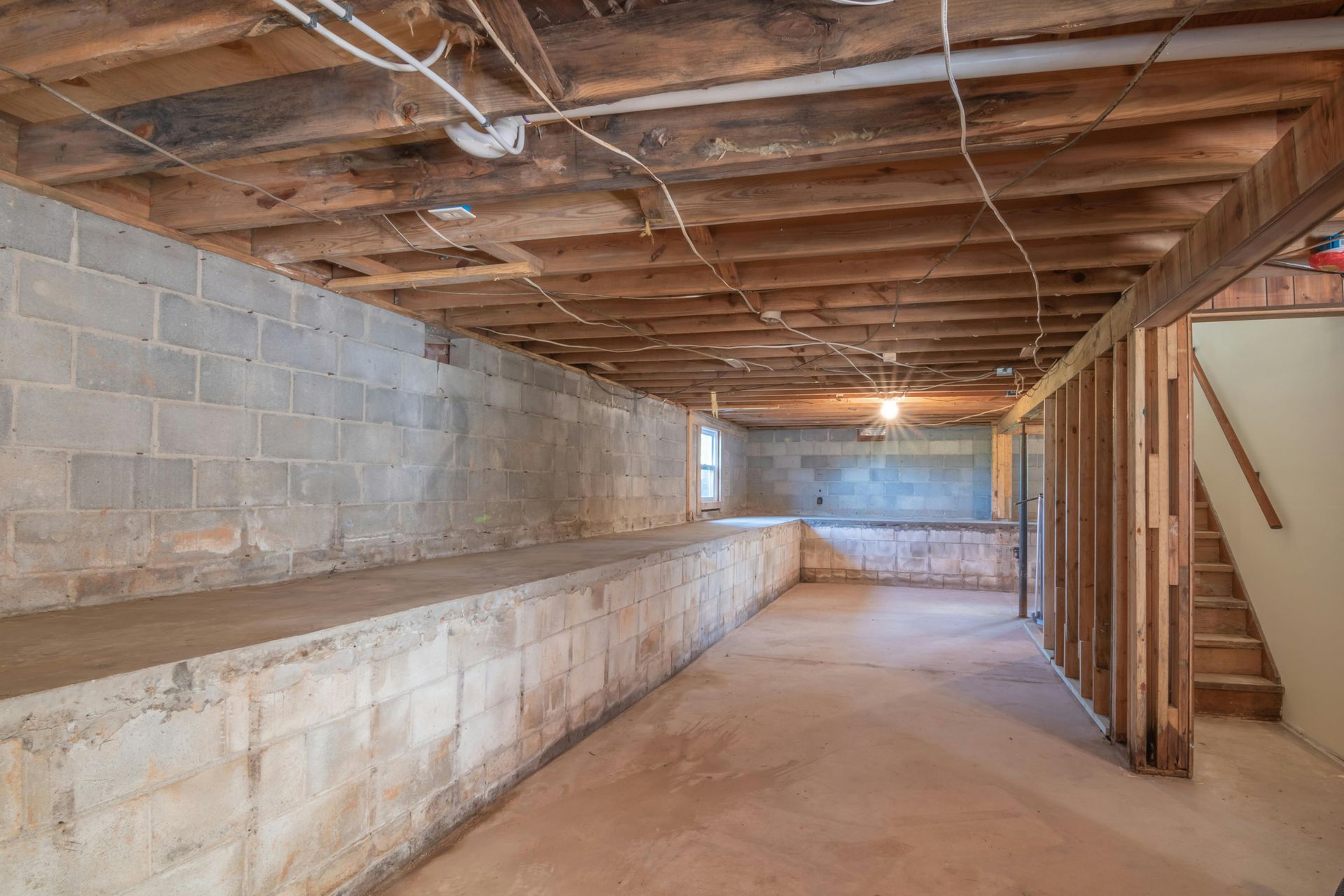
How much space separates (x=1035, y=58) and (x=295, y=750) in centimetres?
246

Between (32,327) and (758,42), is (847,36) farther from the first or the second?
(32,327)

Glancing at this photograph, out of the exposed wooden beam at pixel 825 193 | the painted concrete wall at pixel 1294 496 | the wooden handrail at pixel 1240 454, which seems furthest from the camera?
the wooden handrail at pixel 1240 454

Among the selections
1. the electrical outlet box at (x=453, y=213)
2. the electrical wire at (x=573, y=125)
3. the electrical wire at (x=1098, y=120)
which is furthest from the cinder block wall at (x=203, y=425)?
the electrical wire at (x=1098, y=120)

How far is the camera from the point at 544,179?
2.19 meters

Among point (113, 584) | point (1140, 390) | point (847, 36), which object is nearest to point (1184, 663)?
point (1140, 390)

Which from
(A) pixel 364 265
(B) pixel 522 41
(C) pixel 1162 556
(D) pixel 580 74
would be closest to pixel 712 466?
(C) pixel 1162 556

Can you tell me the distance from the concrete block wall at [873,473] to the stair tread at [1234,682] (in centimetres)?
619

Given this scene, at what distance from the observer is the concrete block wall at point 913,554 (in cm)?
Answer: 833

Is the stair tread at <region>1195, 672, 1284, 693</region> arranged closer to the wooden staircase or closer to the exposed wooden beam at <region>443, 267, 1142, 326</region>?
the wooden staircase

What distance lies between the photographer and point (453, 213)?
2555mm

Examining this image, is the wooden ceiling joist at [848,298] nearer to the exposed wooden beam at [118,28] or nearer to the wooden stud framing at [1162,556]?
the wooden stud framing at [1162,556]

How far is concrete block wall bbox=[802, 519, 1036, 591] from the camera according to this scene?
8328mm

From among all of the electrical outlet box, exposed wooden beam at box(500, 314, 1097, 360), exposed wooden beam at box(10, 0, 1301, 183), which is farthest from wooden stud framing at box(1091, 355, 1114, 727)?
the electrical outlet box

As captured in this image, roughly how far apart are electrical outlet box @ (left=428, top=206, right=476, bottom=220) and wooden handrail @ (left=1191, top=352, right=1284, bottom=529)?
11.6ft
